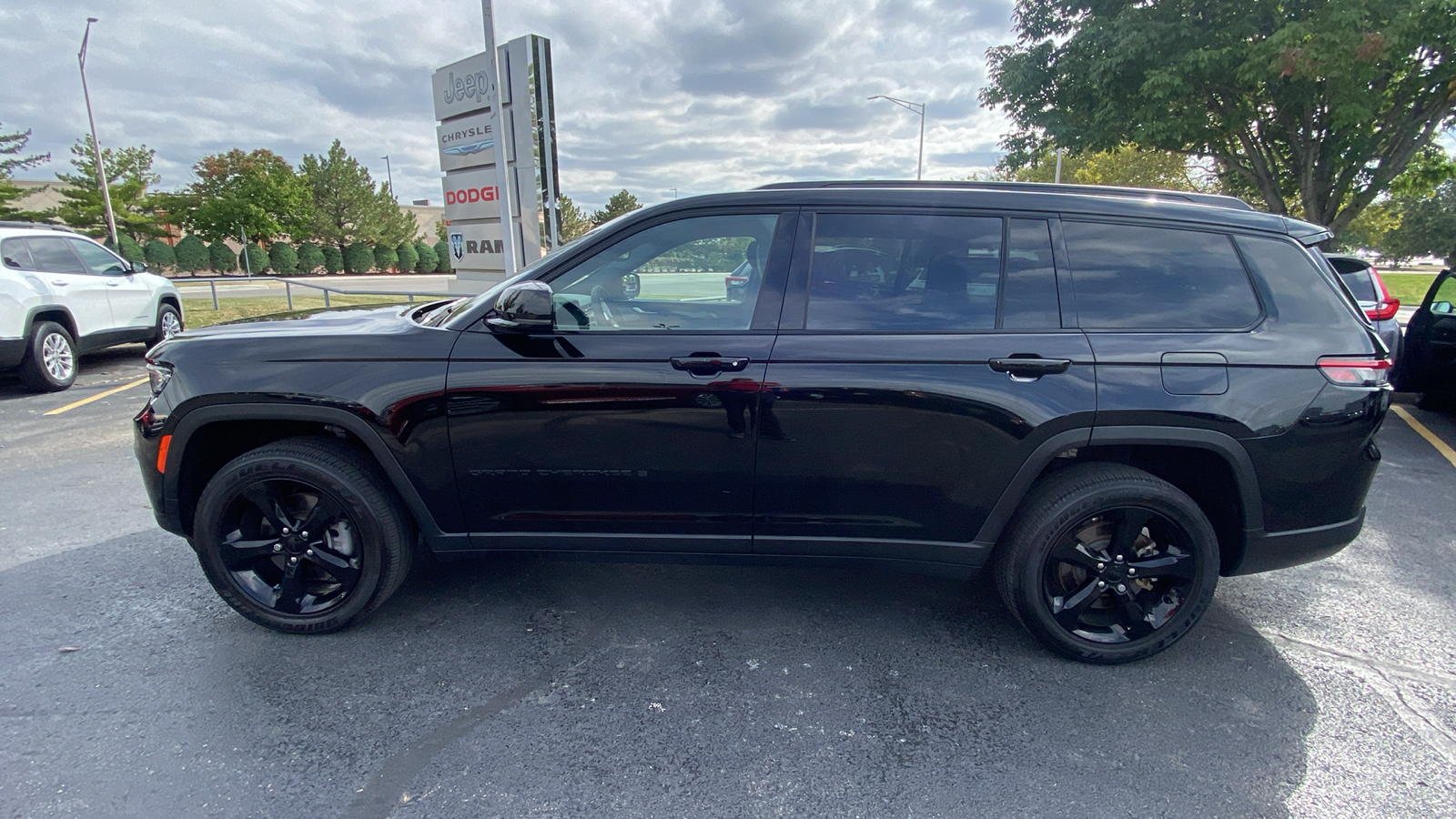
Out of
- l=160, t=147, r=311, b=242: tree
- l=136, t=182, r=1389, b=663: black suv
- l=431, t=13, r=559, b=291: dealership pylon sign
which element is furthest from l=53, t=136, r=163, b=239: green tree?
l=136, t=182, r=1389, b=663: black suv

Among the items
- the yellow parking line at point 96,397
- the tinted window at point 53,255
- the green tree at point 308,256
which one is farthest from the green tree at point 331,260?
the yellow parking line at point 96,397

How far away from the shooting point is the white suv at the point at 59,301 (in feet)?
22.9

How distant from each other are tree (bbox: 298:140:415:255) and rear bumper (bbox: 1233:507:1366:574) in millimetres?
54368

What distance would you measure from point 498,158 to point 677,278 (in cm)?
991

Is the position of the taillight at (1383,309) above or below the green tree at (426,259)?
below

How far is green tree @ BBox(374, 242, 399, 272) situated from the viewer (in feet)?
167

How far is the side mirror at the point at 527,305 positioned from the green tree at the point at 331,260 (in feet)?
172

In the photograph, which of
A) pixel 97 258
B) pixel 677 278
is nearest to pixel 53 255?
pixel 97 258

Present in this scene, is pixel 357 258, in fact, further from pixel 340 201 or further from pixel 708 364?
pixel 708 364

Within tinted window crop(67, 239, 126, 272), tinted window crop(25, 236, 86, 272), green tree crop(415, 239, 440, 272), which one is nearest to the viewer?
tinted window crop(25, 236, 86, 272)

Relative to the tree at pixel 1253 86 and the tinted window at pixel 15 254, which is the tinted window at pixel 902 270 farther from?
the tree at pixel 1253 86

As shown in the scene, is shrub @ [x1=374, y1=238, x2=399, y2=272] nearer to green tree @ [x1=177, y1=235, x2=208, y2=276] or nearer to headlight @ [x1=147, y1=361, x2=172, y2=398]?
green tree @ [x1=177, y1=235, x2=208, y2=276]

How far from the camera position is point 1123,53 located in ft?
37.1

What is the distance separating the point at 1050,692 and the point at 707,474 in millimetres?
1496
